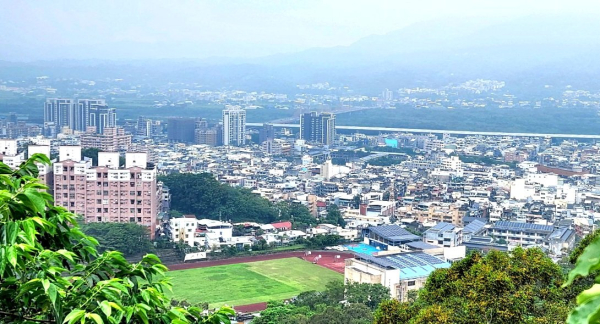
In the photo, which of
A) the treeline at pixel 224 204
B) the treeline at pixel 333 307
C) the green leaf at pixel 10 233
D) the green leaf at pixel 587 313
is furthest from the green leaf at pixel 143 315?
the treeline at pixel 224 204

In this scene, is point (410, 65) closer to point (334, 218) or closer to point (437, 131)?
point (437, 131)

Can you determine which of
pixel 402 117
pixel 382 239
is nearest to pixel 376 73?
pixel 402 117

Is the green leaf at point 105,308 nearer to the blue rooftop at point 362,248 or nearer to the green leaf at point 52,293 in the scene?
the green leaf at point 52,293

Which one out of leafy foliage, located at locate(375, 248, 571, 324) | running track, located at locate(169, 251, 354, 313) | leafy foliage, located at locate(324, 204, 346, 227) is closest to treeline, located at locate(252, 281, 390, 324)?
running track, located at locate(169, 251, 354, 313)

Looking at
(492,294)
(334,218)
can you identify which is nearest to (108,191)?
(334,218)

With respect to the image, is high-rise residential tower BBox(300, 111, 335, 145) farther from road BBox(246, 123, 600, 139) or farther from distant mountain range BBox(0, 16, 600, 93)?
distant mountain range BBox(0, 16, 600, 93)
